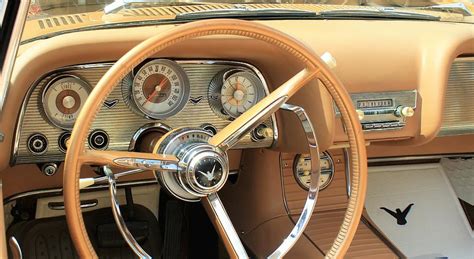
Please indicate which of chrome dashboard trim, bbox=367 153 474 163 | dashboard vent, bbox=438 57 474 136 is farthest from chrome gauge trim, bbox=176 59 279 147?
chrome dashboard trim, bbox=367 153 474 163

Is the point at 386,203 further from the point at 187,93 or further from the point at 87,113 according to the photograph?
the point at 87,113

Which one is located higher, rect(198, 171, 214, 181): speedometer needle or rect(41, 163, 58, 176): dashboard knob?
rect(41, 163, 58, 176): dashboard knob

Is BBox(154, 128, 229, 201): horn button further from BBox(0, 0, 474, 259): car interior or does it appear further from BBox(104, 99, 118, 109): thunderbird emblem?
BBox(104, 99, 118, 109): thunderbird emblem

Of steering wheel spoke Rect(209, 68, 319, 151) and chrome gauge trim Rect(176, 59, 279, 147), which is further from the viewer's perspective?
chrome gauge trim Rect(176, 59, 279, 147)

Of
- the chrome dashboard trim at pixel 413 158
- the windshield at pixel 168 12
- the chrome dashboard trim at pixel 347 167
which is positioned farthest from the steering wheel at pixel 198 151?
the chrome dashboard trim at pixel 413 158

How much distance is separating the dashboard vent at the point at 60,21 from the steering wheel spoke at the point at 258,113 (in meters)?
0.66

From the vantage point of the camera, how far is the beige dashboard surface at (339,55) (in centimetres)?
160

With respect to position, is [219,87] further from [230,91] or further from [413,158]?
[413,158]

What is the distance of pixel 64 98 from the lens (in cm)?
167

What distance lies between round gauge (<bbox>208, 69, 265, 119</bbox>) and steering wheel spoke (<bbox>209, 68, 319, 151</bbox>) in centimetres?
28

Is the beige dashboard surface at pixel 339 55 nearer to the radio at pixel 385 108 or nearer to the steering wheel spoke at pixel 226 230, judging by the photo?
the radio at pixel 385 108

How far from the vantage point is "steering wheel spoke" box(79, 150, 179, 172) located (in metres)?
1.39

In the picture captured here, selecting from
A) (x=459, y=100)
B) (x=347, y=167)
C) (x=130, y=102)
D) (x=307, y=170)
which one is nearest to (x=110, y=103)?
(x=130, y=102)

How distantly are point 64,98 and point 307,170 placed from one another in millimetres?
960
